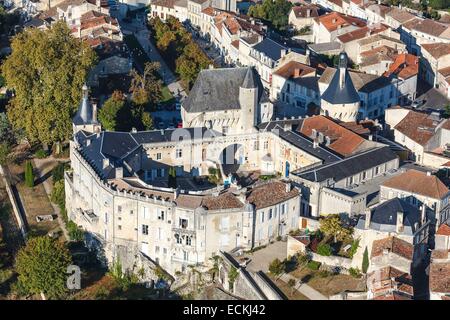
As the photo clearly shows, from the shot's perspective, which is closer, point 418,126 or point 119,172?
point 119,172

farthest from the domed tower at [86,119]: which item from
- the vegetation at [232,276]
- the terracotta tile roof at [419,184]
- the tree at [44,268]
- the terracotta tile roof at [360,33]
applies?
the terracotta tile roof at [360,33]

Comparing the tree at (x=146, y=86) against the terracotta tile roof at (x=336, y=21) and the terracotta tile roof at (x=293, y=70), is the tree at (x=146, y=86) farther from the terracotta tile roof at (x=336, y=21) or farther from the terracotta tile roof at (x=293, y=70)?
the terracotta tile roof at (x=336, y=21)

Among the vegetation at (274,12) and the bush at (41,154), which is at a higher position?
the vegetation at (274,12)

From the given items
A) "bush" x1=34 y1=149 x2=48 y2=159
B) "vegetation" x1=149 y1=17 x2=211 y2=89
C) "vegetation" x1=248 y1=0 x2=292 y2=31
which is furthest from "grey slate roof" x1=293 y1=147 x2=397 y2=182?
"vegetation" x1=248 y1=0 x2=292 y2=31

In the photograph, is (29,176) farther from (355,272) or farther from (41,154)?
(355,272)

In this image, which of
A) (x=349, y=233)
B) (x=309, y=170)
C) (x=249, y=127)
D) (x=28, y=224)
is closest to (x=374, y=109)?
(x=249, y=127)

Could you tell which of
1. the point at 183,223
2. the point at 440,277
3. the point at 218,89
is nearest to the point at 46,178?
the point at 218,89
